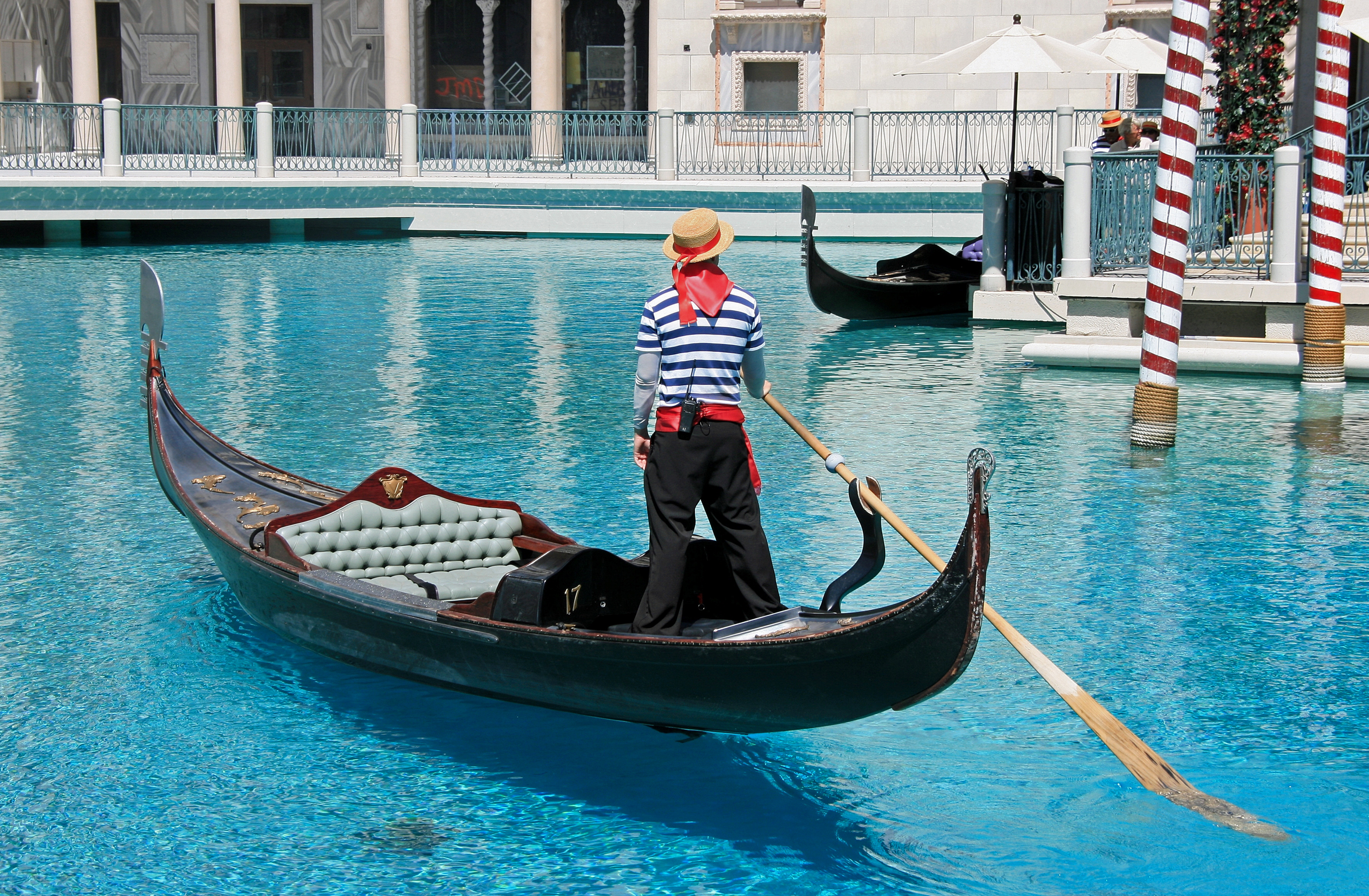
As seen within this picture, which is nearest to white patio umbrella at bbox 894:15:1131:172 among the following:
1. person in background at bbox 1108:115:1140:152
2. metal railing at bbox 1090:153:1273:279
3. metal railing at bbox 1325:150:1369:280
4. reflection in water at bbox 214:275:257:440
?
person in background at bbox 1108:115:1140:152

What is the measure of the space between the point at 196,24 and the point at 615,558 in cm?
2736

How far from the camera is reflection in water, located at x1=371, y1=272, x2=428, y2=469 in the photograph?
8.63m

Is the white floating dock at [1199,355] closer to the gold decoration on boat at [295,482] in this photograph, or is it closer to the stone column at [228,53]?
the gold decoration on boat at [295,482]

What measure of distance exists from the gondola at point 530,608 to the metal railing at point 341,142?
16.8m

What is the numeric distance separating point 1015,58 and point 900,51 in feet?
39.9

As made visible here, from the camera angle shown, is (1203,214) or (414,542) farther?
(1203,214)

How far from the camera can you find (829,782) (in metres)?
4.28

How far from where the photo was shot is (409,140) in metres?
22.8

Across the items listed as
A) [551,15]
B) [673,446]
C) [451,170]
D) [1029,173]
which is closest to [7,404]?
[673,446]

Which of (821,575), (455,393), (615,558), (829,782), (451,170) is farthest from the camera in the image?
(451,170)

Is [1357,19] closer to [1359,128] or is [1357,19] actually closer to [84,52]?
[1359,128]

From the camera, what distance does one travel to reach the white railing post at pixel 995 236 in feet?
43.3

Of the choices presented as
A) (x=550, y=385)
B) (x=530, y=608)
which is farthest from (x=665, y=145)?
(x=530, y=608)

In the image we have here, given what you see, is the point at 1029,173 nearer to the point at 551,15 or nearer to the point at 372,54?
the point at 551,15
